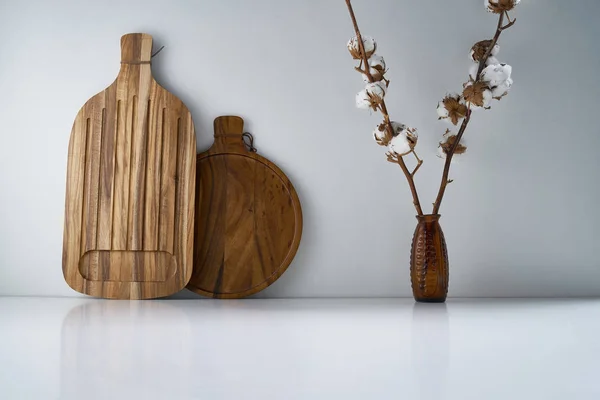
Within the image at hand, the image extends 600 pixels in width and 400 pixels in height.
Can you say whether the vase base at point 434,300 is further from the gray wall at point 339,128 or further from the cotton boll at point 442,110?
the cotton boll at point 442,110

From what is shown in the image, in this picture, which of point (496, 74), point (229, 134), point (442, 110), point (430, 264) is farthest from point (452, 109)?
point (229, 134)

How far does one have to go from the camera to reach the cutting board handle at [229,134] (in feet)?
4.68

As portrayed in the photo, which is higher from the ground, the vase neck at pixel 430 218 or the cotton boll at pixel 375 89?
the cotton boll at pixel 375 89

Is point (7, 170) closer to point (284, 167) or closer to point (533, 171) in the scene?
point (284, 167)

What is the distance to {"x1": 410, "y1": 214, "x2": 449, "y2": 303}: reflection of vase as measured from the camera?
4.23 feet

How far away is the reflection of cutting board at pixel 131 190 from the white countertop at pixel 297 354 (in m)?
0.26

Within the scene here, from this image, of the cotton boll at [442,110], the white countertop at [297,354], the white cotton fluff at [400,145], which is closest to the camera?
the white countertop at [297,354]

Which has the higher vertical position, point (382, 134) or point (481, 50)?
point (481, 50)

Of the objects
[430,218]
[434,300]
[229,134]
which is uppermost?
[229,134]

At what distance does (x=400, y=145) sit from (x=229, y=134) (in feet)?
1.49

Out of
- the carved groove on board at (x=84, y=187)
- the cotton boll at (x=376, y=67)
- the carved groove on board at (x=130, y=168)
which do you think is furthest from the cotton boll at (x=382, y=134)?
the carved groove on board at (x=84, y=187)

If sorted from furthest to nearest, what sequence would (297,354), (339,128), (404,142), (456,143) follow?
(339,128) < (456,143) < (404,142) < (297,354)

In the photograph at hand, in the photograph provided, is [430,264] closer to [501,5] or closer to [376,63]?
[376,63]

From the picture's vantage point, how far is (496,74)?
129 cm
